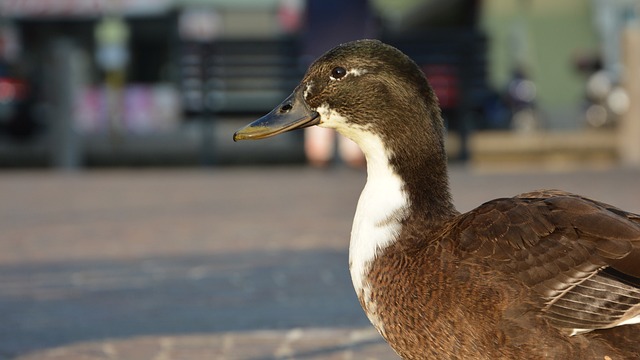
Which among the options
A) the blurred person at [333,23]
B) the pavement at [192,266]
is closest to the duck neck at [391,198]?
the pavement at [192,266]

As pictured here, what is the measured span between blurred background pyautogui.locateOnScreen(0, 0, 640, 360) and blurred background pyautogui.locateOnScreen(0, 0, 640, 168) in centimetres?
4

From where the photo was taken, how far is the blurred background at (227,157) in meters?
5.32

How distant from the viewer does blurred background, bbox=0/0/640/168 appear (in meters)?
14.5

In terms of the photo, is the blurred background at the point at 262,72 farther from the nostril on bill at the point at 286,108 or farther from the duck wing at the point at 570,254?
the duck wing at the point at 570,254

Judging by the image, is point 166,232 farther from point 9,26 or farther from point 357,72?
point 9,26

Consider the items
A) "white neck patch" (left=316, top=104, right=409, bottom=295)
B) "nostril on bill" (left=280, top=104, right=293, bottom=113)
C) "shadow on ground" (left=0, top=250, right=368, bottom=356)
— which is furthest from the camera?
"shadow on ground" (left=0, top=250, right=368, bottom=356)

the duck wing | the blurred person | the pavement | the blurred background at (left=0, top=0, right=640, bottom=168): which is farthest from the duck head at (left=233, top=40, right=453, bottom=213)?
the blurred background at (left=0, top=0, right=640, bottom=168)

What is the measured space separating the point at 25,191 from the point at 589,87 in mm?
13640

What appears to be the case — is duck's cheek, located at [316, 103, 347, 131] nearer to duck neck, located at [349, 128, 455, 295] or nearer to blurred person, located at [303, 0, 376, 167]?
duck neck, located at [349, 128, 455, 295]

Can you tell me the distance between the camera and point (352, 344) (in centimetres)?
470

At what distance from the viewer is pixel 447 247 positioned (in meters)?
3.20

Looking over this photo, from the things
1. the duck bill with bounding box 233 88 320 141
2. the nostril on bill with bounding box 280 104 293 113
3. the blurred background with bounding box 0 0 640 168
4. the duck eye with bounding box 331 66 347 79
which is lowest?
the blurred background with bounding box 0 0 640 168

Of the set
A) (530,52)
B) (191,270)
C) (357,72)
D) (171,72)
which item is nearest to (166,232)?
(191,270)

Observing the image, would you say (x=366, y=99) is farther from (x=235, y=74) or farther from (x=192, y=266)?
(x=235, y=74)
